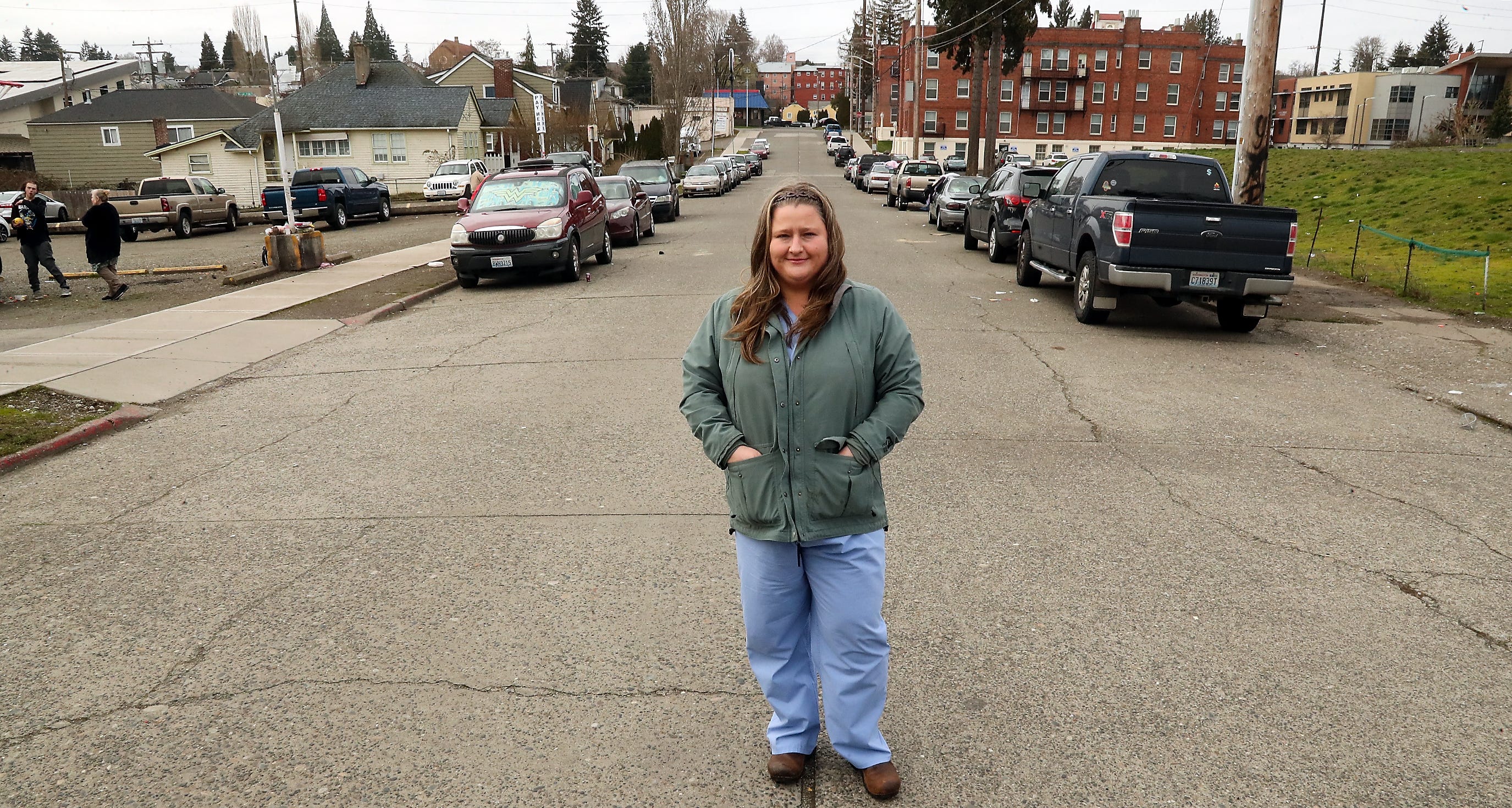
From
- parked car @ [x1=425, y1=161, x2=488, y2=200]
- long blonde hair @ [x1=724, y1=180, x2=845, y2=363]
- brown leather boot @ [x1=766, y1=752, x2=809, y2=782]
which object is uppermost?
long blonde hair @ [x1=724, y1=180, x2=845, y2=363]

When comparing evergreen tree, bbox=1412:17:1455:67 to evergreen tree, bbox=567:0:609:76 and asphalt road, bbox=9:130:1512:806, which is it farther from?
asphalt road, bbox=9:130:1512:806

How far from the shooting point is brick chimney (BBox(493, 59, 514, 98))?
67250mm

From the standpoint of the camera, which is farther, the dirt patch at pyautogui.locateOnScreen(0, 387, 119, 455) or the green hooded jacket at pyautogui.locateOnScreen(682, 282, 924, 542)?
the dirt patch at pyautogui.locateOnScreen(0, 387, 119, 455)

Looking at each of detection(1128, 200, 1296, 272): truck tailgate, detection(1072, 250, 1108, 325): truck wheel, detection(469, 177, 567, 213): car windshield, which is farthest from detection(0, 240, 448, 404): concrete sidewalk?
detection(1128, 200, 1296, 272): truck tailgate

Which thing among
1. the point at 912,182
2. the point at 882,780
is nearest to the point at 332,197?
the point at 912,182

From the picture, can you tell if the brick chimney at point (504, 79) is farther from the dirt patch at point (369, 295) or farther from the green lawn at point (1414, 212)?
the dirt patch at point (369, 295)

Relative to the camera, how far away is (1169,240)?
438 inches

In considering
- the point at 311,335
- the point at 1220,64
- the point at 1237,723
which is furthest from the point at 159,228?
the point at 1220,64

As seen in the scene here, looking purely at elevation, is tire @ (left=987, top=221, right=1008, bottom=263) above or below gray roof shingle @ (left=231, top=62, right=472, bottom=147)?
below

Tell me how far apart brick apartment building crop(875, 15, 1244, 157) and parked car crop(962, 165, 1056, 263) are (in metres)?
63.5

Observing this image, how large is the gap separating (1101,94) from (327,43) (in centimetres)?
10966

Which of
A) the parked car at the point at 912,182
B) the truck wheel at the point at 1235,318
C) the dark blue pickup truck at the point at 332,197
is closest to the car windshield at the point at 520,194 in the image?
the truck wheel at the point at 1235,318

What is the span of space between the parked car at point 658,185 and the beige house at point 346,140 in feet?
83.8

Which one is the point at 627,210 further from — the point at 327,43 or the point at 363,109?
the point at 327,43
